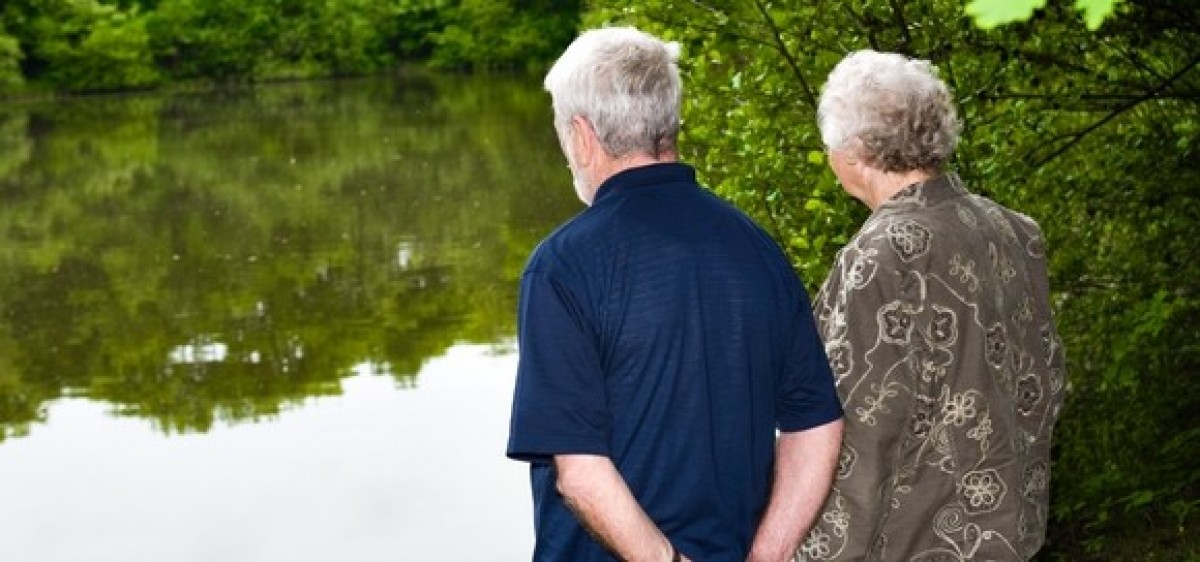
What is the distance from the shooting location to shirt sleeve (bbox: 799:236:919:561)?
9.07 feet

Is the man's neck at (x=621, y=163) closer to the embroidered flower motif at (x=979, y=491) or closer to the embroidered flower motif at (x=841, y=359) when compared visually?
the embroidered flower motif at (x=841, y=359)

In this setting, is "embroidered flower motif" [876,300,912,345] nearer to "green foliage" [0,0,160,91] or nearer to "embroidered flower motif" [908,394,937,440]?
"embroidered flower motif" [908,394,937,440]

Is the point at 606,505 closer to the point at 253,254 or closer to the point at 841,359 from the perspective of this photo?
the point at 841,359

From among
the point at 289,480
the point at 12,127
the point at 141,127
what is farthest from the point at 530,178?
the point at 12,127

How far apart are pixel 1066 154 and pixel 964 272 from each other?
2.91 metres

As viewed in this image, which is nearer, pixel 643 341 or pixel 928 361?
pixel 643 341

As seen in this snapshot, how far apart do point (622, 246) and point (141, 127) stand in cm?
4125

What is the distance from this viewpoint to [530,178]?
25.9 meters

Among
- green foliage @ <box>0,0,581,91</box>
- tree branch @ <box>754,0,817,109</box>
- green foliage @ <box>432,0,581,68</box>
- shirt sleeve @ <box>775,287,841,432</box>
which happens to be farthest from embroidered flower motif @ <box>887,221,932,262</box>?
green foliage @ <box>432,0,581,68</box>

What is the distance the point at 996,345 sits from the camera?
285 cm

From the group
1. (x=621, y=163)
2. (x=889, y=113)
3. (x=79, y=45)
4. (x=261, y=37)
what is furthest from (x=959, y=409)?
(x=261, y=37)

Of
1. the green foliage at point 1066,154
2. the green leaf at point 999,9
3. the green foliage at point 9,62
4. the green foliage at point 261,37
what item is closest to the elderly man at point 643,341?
the green leaf at point 999,9

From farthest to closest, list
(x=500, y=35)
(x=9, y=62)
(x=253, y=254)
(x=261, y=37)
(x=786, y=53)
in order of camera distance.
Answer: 1. (x=500, y=35)
2. (x=261, y=37)
3. (x=9, y=62)
4. (x=253, y=254)
5. (x=786, y=53)

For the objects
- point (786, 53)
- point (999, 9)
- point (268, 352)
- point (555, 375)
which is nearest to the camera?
point (999, 9)
